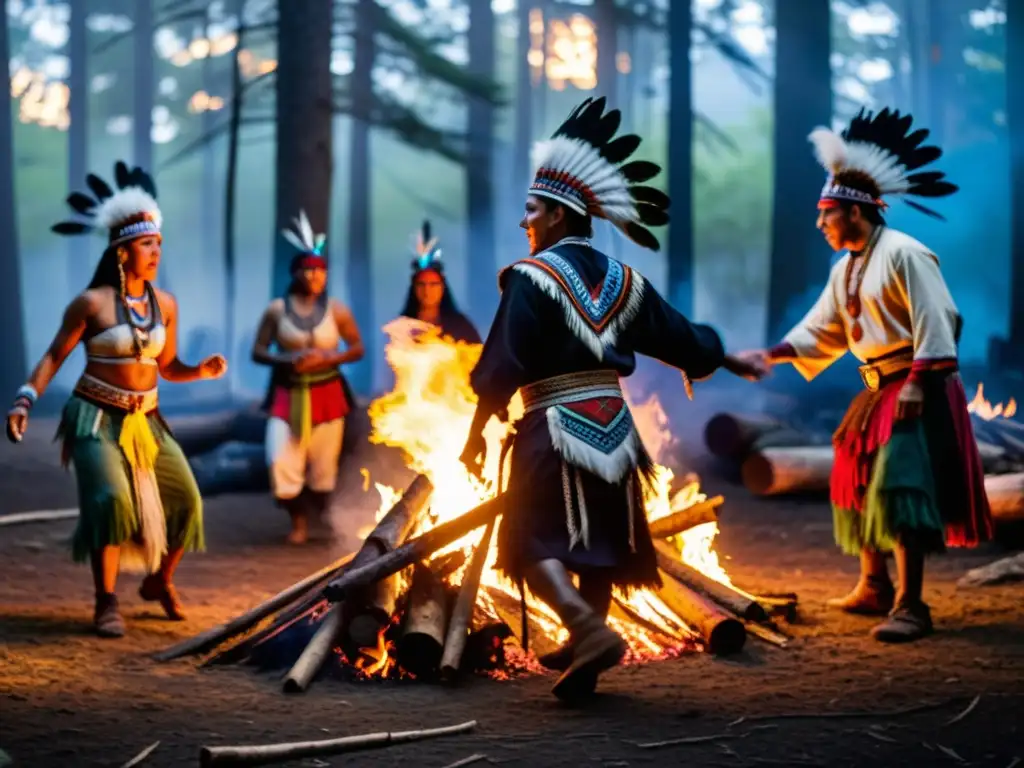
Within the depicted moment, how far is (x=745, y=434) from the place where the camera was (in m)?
11.9

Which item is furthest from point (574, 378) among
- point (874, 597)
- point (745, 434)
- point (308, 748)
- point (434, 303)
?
point (745, 434)

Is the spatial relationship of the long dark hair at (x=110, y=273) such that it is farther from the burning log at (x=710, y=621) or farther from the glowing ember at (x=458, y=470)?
the burning log at (x=710, y=621)

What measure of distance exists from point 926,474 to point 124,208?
13.4ft

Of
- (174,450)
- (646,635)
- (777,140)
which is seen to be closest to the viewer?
(646,635)

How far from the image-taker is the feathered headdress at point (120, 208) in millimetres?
6477

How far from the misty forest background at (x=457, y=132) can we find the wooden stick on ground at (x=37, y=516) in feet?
13.5

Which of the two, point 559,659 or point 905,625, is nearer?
point 559,659

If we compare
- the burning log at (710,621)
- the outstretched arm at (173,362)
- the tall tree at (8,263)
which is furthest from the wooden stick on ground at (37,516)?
the tall tree at (8,263)

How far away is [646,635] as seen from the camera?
5.99 meters

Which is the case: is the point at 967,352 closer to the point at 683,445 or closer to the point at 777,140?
the point at 777,140

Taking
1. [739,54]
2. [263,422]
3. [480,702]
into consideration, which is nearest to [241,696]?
[480,702]

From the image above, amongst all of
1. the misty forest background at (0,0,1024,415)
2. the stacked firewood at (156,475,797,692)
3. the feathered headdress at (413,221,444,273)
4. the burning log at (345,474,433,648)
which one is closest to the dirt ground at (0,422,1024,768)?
the stacked firewood at (156,475,797,692)

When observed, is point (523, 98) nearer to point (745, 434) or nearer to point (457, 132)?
point (457, 132)

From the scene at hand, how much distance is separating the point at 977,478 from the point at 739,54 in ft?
54.7
